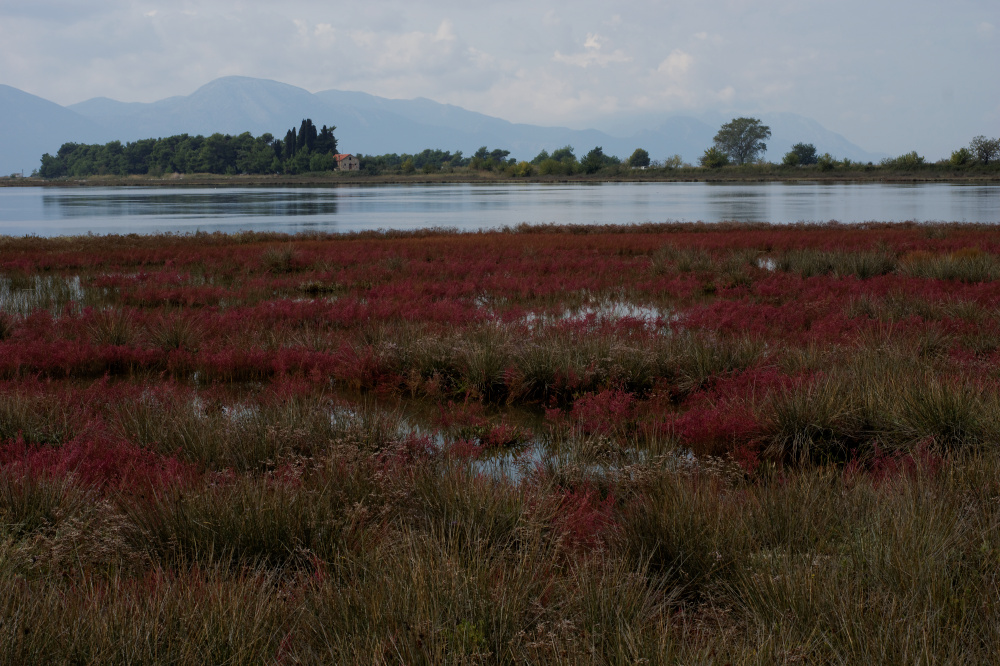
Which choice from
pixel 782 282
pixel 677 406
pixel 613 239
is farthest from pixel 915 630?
pixel 613 239

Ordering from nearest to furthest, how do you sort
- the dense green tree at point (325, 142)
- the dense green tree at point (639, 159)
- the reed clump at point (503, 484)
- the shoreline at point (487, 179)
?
the reed clump at point (503, 484), the shoreline at point (487, 179), the dense green tree at point (325, 142), the dense green tree at point (639, 159)

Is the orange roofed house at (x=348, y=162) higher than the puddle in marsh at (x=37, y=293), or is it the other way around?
the orange roofed house at (x=348, y=162)

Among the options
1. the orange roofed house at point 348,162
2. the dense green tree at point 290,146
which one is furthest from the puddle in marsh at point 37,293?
the orange roofed house at point 348,162

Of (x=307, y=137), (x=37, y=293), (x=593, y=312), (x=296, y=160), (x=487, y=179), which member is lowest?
(x=593, y=312)

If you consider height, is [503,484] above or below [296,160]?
Answer: below

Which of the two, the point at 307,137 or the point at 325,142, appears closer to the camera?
the point at 307,137

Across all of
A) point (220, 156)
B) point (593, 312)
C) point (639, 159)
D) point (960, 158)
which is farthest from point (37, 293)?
point (639, 159)

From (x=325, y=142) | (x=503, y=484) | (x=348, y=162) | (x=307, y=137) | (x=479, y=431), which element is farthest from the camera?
(x=348, y=162)

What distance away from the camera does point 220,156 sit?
565 ft

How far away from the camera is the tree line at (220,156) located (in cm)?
15988

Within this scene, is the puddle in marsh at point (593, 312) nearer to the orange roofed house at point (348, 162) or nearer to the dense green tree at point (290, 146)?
the dense green tree at point (290, 146)

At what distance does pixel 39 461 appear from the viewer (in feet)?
17.0

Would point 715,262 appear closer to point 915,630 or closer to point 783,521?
point 783,521

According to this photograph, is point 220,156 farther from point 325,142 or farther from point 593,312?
point 593,312
